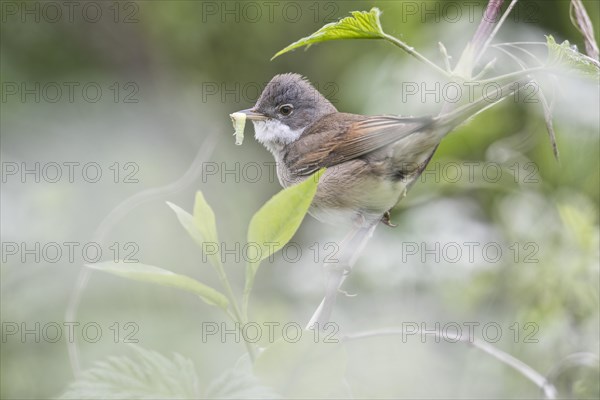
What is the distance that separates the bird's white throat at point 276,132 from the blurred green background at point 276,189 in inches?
11.7

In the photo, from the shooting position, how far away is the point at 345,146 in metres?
2.48

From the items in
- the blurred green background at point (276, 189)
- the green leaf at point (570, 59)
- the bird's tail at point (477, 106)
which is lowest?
the blurred green background at point (276, 189)

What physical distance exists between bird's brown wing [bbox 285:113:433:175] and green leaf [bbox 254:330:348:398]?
3.10 ft

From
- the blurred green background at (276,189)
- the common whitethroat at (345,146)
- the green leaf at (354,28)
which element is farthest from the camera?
the blurred green background at (276,189)

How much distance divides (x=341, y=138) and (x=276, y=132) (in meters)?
0.46

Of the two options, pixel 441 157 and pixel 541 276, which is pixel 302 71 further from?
pixel 541 276

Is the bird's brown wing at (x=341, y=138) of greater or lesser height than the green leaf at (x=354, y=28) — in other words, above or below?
below

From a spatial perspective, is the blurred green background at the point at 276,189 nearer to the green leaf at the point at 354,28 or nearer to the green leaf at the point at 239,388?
the green leaf at the point at 239,388

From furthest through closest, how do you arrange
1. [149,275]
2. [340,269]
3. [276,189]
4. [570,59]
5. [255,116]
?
1. [276,189]
2. [255,116]
3. [340,269]
4. [570,59]
5. [149,275]

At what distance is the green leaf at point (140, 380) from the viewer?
0.93 meters

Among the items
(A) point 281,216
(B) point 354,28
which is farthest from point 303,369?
(B) point 354,28

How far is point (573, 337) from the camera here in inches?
87.7

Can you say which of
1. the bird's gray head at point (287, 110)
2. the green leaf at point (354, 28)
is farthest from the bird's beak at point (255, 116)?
the green leaf at point (354, 28)

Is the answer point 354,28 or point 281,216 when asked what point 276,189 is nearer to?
point 354,28
